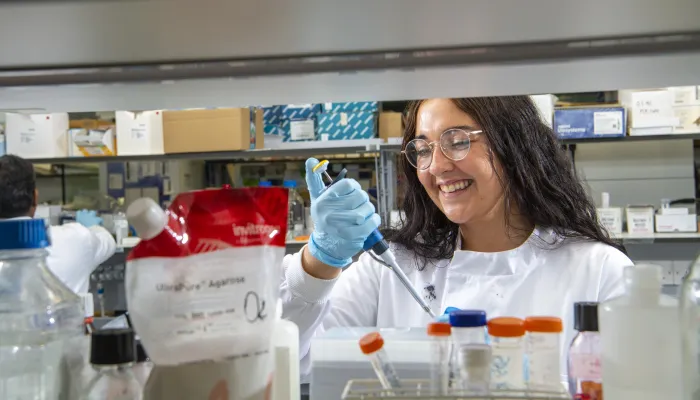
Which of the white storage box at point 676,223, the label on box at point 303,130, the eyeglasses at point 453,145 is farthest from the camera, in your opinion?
the label on box at point 303,130

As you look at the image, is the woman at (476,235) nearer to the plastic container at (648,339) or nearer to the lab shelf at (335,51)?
the lab shelf at (335,51)

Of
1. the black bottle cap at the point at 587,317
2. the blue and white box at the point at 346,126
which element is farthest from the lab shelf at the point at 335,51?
the blue and white box at the point at 346,126

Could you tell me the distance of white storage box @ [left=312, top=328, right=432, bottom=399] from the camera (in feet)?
2.16

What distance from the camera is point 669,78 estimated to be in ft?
2.52

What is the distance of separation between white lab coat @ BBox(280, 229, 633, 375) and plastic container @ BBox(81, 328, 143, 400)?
819 mm

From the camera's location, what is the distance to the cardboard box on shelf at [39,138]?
416 cm

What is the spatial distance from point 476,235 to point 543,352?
3.74 feet

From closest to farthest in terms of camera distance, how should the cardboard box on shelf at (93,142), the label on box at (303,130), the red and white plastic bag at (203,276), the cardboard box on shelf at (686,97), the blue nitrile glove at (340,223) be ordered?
the red and white plastic bag at (203,276) < the blue nitrile glove at (340,223) < the cardboard box on shelf at (686,97) < the label on box at (303,130) < the cardboard box on shelf at (93,142)

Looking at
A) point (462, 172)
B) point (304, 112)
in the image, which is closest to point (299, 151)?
point (304, 112)

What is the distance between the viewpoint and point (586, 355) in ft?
2.16

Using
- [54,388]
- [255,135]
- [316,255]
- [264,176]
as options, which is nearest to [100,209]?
[264,176]

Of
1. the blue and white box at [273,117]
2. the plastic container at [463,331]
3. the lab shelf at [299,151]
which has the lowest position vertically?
the plastic container at [463,331]

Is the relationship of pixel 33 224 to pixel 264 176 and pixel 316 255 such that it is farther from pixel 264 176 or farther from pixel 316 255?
pixel 264 176

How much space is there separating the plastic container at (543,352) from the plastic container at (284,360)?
24 cm
